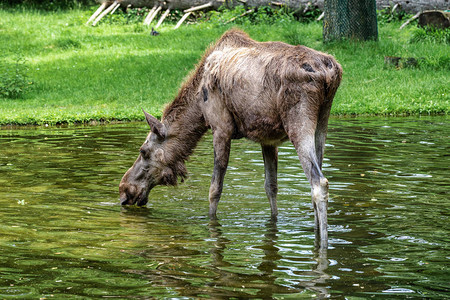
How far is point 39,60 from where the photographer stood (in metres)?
21.0

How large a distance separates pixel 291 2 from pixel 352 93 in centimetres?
932

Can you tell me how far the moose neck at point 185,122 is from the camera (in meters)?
8.12

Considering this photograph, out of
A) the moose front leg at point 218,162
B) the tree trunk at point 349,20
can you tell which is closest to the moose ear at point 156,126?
the moose front leg at point 218,162

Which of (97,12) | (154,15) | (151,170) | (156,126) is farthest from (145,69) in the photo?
(156,126)

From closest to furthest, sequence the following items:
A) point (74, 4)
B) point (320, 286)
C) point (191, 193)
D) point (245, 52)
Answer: point (320, 286) → point (245, 52) → point (191, 193) → point (74, 4)

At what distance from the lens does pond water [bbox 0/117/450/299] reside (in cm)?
525

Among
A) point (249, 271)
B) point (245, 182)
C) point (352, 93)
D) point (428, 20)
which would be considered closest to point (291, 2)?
point (428, 20)

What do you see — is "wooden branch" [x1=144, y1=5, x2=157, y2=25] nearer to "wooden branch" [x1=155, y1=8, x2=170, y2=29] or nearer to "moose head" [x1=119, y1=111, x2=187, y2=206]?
"wooden branch" [x1=155, y1=8, x2=170, y2=29]

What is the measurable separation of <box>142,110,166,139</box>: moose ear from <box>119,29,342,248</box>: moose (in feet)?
0.04

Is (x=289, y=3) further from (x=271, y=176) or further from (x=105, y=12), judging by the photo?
(x=271, y=176)

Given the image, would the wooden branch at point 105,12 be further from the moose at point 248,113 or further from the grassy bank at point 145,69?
the moose at point 248,113

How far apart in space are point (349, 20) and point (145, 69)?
594 centimetres

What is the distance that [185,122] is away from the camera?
820 centimetres

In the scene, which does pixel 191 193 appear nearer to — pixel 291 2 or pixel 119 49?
pixel 119 49
